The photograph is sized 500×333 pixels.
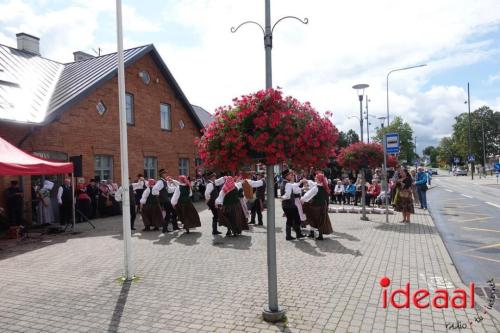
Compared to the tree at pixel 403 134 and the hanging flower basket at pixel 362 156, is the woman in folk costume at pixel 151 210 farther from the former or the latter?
the tree at pixel 403 134

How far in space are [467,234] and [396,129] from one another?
54.7m

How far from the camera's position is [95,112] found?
1709cm

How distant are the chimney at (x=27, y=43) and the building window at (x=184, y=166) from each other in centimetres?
954

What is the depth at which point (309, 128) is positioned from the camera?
4797 millimetres

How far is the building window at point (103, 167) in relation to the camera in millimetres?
17188

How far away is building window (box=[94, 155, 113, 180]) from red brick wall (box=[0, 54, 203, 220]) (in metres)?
0.21

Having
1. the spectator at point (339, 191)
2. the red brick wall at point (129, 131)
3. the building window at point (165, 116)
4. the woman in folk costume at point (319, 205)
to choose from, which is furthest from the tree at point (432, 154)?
the woman in folk costume at point (319, 205)

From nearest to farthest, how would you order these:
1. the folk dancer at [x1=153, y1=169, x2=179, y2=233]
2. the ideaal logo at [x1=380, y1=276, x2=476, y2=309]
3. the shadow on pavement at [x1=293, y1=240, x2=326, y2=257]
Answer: the ideaal logo at [x1=380, y1=276, x2=476, y2=309]
the shadow on pavement at [x1=293, y1=240, x2=326, y2=257]
the folk dancer at [x1=153, y1=169, x2=179, y2=233]

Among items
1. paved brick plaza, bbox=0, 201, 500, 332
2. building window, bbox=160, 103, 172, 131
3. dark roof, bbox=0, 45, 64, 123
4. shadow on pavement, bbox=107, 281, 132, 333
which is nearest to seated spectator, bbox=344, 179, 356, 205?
paved brick plaza, bbox=0, 201, 500, 332

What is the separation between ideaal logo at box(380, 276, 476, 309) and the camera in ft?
16.4

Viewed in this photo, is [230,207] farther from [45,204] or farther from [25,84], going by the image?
[25,84]

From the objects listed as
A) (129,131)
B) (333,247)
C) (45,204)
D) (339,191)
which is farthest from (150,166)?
(333,247)

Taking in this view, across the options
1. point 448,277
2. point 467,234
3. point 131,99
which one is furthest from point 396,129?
point 448,277

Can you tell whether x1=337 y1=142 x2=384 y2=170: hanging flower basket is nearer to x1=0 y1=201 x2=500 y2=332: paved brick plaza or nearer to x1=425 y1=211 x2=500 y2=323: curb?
x1=0 y1=201 x2=500 y2=332: paved brick plaza
